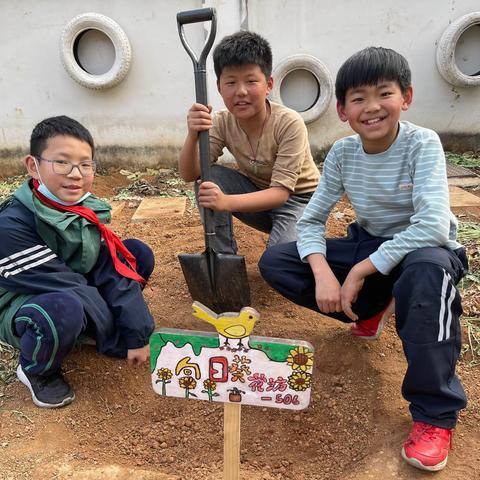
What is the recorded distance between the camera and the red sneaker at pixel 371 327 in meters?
1.93

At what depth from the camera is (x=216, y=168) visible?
249 cm

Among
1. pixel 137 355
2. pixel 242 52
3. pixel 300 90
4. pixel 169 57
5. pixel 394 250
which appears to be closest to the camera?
pixel 394 250

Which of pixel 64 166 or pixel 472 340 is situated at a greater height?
pixel 64 166

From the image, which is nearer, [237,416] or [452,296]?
[237,416]

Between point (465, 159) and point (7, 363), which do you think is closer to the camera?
point (7, 363)

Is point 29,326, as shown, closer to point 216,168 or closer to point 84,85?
point 216,168

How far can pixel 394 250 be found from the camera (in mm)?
1526

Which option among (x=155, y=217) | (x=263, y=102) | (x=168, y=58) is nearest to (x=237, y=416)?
(x=263, y=102)

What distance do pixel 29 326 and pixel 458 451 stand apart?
1.46 metres

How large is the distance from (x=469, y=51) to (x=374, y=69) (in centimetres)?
404

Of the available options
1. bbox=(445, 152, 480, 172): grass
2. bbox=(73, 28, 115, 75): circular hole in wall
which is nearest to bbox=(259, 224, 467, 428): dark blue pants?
bbox=(445, 152, 480, 172): grass

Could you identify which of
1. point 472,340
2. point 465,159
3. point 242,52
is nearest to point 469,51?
point 465,159

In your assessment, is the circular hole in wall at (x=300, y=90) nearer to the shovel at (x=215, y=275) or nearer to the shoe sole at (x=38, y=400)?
the shovel at (x=215, y=275)

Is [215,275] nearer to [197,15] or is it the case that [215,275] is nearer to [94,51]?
[197,15]
